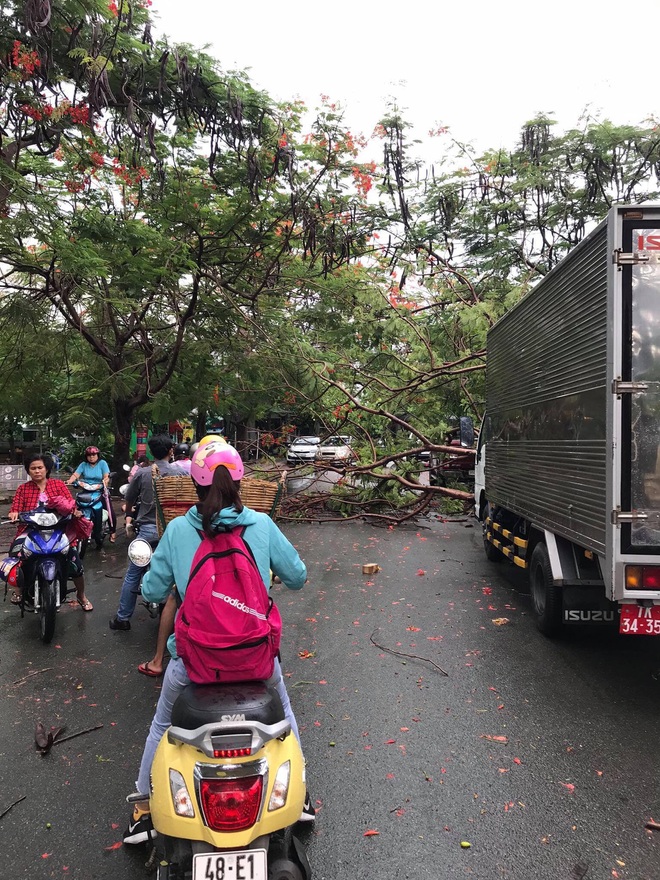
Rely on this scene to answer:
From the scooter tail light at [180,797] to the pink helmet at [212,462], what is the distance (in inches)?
42.5

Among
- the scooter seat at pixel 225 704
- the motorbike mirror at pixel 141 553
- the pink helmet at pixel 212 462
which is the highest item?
the pink helmet at pixel 212 462

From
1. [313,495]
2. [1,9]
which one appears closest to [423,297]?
[313,495]

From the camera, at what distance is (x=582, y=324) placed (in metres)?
4.93

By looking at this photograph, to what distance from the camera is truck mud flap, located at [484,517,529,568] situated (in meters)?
6.88

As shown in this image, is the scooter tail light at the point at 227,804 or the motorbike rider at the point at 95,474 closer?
the scooter tail light at the point at 227,804

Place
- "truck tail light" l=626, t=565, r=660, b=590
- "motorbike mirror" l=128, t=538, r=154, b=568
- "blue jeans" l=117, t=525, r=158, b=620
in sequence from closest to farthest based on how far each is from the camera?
"motorbike mirror" l=128, t=538, r=154, b=568 → "truck tail light" l=626, t=565, r=660, b=590 → "blue jeans" l=117, t=525, r=158, b=620

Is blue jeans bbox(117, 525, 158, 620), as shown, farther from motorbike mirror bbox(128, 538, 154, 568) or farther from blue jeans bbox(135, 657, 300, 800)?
blue jeans bbox(135, 657, 300, 800)

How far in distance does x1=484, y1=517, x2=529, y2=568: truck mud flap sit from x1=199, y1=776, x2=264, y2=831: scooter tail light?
5224 mm

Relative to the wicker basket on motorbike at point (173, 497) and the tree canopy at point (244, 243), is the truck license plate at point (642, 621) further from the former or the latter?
the tree canopy at point (244, 243)

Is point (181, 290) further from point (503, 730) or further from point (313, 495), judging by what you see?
point (503, 730)

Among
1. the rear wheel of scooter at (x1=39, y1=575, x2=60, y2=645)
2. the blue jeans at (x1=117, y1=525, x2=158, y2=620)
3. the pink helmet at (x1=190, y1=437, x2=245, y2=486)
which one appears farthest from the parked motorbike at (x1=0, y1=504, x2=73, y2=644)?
the pink helmet at (x1=190, y1=437, x2=245, y2=486)

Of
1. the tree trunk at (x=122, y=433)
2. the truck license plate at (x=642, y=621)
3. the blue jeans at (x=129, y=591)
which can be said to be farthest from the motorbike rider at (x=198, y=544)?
the tree trunk at (x=122, y=433)

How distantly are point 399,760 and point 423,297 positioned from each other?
12.9m

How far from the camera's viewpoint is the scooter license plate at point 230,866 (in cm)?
202
